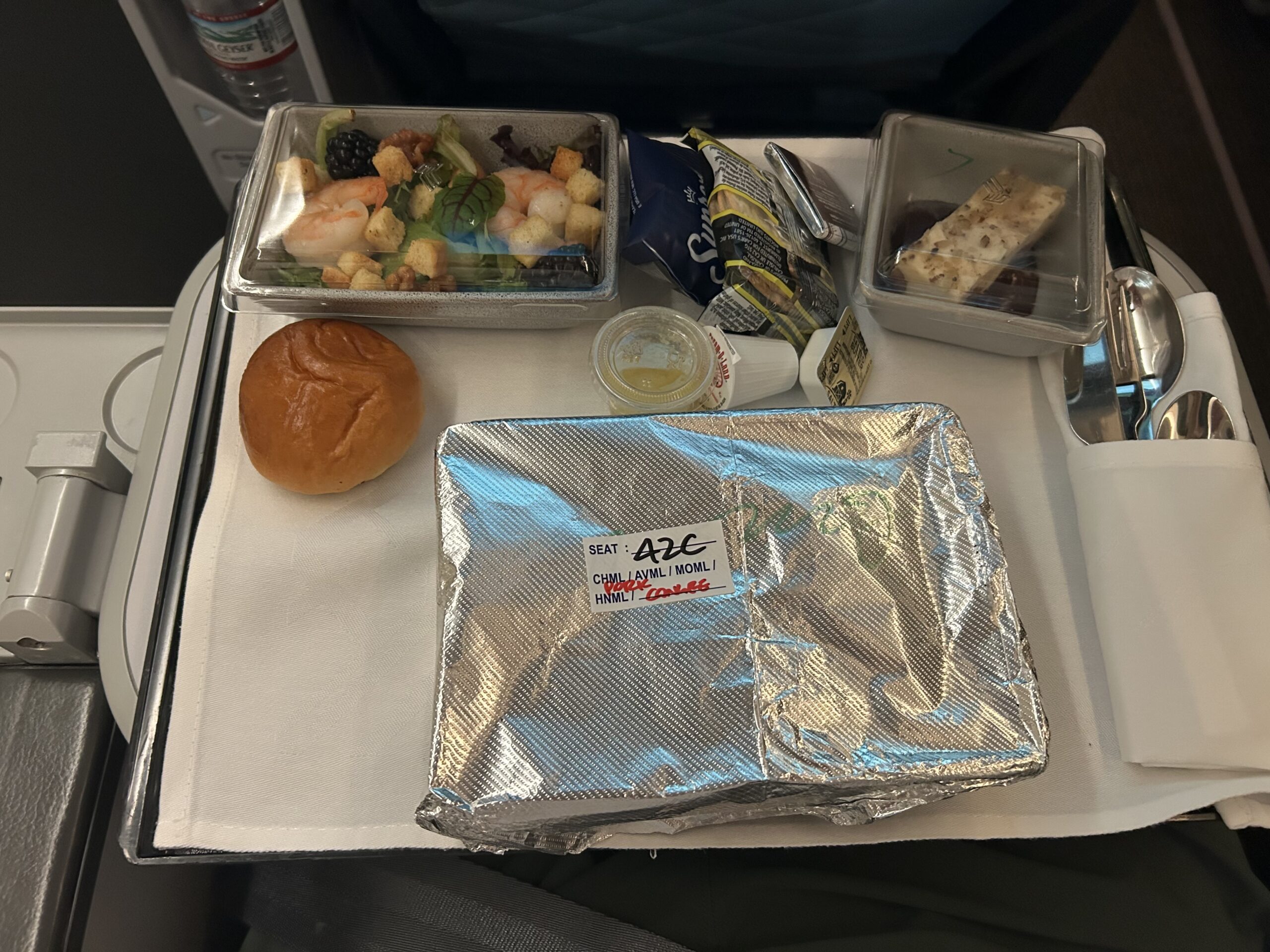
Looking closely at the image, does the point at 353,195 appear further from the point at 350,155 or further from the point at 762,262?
the point at 762,262

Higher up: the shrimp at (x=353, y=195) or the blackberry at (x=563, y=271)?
the shrimp at (x=353, y=195)

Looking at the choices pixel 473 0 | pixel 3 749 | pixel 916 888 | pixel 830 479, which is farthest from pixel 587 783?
pixel 473 0

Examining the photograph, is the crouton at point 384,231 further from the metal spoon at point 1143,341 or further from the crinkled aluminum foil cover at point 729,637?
the metal spoon at point 1143,341

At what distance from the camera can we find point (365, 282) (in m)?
0.83

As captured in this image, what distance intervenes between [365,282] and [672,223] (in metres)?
0.32

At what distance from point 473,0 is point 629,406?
0.61 meters

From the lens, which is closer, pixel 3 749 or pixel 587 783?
pixel 587 783

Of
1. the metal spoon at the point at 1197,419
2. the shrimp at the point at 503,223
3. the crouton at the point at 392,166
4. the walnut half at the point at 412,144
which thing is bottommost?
the metal spoon at the point at 1197,419

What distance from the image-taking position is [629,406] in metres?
0.81

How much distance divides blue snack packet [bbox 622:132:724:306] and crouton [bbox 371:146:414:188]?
0.24 metres

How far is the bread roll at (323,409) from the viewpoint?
0.77 meters

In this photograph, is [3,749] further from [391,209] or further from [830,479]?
[830,479]

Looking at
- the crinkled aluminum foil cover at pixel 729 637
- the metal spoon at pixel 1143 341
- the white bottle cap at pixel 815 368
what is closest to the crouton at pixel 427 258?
the crinkled aluminum foil cover at pixel 729 637

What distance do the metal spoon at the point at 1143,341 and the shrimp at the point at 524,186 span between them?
611mm
